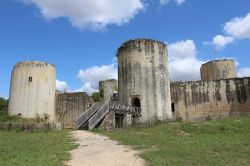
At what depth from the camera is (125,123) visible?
97.7ft

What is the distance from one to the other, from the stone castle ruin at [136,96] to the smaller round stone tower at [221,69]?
851 cm

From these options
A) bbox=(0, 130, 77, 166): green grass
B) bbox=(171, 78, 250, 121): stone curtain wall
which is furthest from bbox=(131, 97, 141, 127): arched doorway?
bbox=(0, 130, 77, 166): green grass

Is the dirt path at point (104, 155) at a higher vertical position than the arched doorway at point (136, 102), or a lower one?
lower

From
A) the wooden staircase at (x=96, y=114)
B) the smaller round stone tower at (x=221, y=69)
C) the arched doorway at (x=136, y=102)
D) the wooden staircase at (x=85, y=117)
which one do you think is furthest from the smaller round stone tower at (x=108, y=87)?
the wooden staircase at (x=85, y=117)

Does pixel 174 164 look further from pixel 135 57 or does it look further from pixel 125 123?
pixel 135 57

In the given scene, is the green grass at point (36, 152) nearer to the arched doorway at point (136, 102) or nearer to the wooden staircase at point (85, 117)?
the wooden staircase at point (85, 117)

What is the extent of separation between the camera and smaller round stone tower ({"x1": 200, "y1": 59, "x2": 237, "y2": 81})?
43.8 m

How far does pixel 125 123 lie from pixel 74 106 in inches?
393

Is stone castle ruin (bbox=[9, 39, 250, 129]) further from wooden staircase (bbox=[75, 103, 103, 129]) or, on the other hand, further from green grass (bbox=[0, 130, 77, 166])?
green grass (bbox=[0, 130, 77, 166])

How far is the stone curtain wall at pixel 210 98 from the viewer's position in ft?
113

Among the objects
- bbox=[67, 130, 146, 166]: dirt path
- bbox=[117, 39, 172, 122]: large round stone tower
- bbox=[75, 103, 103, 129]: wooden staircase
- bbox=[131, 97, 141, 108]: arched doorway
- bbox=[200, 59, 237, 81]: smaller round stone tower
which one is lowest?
bbox=[67, 130, 146, 166]: dirt path

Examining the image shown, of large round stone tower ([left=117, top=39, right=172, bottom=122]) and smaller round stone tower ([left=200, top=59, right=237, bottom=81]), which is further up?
smaller round stone tower ([left=200, top=59, right=237, bottom=81])

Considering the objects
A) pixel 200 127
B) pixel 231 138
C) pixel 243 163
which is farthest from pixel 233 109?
pixel 243 163

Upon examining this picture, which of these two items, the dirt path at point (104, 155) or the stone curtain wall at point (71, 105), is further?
the stone curtain wall at point (71, 105)
